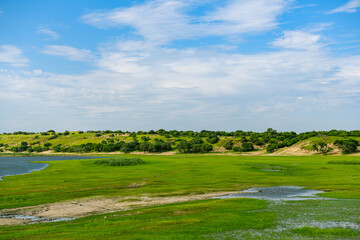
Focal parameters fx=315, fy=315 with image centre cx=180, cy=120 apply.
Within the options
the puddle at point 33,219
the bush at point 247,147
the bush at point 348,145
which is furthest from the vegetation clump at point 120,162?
the bush at point 348,145

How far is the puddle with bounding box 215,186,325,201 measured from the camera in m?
42.7

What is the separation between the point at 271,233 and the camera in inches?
986

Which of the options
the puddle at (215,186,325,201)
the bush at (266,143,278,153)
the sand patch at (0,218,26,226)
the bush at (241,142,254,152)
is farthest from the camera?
the bush at (241,142,254,152)

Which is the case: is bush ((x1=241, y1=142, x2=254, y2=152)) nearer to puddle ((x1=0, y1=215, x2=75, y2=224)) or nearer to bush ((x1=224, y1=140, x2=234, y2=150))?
bush ((x1=224, y1=140, x2=234, y2=150))

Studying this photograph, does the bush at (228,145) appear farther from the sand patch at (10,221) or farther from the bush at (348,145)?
the sand patch at (10,221)

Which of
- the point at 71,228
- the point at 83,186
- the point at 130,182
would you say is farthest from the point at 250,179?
the point at 71,228

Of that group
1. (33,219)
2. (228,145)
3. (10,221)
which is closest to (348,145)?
(228,145)

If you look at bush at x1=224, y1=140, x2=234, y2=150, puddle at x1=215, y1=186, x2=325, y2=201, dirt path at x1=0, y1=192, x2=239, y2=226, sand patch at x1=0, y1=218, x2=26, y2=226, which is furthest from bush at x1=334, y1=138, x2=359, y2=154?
sand patch at x1=0, y1=218, x2=26, y2=226

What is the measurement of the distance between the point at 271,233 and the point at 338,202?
17.3 m

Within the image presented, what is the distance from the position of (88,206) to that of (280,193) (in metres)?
27.7

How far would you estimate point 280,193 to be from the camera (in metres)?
47.4

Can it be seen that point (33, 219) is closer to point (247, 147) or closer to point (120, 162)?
point (120, 162)

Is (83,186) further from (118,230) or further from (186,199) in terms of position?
(118,230)

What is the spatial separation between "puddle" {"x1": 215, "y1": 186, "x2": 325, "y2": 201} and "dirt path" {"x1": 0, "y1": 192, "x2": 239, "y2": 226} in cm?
534
